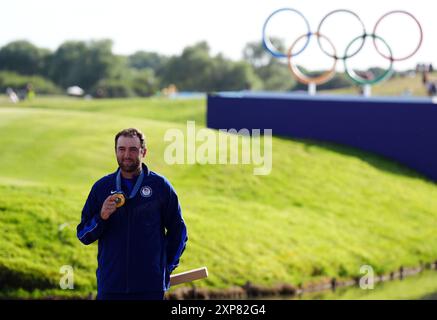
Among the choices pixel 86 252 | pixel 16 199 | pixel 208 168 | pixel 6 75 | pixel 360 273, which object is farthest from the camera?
pixel 6 75

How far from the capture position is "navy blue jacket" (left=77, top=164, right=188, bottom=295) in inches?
293

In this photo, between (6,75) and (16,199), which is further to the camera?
(6,75)

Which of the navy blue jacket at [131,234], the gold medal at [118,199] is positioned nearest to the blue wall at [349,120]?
the navy blue jacket at [131,234]

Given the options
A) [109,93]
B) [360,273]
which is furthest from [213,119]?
[109,93]

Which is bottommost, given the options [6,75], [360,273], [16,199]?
[360,273]

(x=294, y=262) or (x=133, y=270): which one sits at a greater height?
(x=133, y=270)

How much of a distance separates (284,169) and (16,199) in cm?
1099

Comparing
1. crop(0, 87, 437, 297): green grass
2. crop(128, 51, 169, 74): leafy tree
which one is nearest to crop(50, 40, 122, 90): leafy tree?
crop(128, 51, 169, 74): leafy tree

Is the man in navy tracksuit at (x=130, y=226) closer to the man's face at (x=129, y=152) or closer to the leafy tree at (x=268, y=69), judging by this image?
the man's face at (x=129, y=152)

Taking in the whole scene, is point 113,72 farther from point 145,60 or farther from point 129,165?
point 129,165

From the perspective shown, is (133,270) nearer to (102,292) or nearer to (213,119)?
(102,292)

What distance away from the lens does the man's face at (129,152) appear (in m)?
7.36
